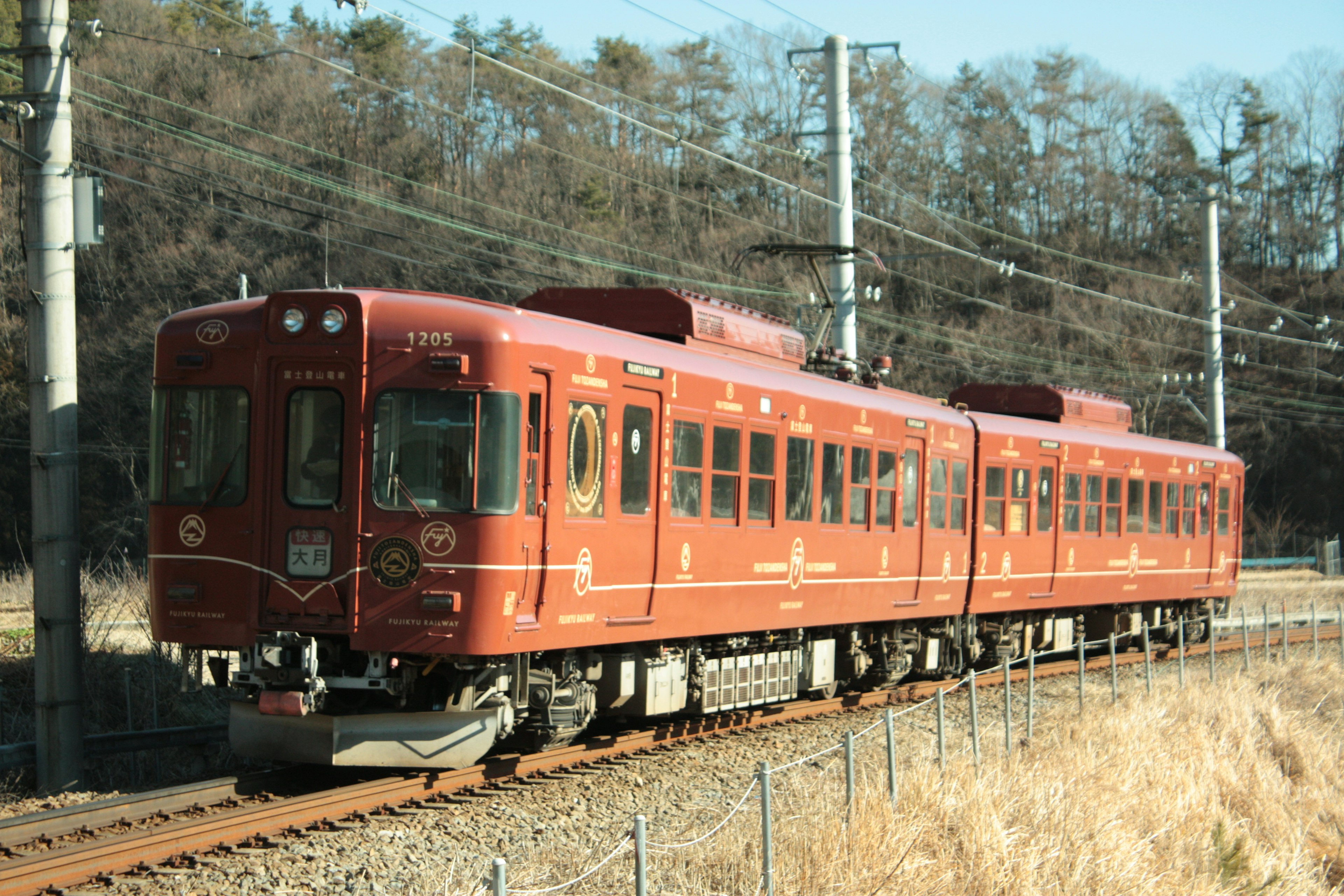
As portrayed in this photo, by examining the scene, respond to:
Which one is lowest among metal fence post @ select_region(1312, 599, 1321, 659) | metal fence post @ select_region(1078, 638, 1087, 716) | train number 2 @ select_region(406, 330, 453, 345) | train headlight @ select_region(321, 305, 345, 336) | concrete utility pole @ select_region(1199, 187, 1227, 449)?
metal fence post @ select_region(1312, 599, 1321, 659)

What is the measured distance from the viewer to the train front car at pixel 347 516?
A: 9.24 metres

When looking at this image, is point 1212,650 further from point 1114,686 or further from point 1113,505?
point 1114,686

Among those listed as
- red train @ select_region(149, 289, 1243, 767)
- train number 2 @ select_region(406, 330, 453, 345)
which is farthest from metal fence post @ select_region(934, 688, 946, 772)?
train number 2 @ select_region(406, 330, 453, 345)

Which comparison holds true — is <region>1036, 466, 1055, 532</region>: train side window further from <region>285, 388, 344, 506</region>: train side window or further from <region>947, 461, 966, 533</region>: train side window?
<region>285, 388, 344, 506</region>: train side window

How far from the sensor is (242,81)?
4250 centimetres

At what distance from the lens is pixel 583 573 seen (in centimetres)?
1016

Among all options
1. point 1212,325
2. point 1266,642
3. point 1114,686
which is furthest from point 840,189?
point 1212,325

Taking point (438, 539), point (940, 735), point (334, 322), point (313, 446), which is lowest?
point (940, 735)

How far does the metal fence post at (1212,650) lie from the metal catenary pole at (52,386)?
509 inches

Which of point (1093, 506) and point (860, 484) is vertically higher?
point (860, 484)

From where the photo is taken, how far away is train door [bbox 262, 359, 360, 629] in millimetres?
9352

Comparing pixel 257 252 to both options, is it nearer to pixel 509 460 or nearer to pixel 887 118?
pixel 887 118

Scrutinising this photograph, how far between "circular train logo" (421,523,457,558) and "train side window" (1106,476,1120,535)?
1293 cm

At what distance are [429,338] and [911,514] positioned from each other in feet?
25.5
